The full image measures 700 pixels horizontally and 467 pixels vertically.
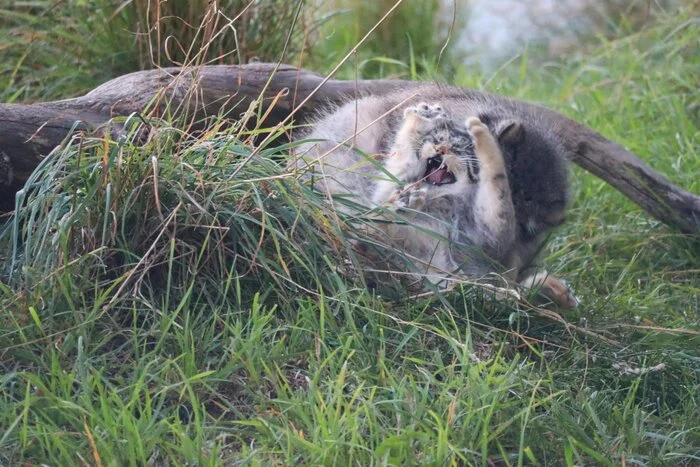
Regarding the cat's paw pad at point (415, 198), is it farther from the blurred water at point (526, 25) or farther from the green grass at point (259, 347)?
the blurred water at point (526, 25)

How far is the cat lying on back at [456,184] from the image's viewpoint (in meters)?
4.13

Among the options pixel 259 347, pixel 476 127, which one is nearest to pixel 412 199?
A: pixel 476 127

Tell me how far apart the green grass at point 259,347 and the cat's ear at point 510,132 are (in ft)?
2.51

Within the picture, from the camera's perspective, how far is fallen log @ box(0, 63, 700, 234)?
156 inches

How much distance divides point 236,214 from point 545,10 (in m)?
7.22

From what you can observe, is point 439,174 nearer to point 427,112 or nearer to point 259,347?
point 427,112

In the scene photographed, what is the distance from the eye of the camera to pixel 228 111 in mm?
4191

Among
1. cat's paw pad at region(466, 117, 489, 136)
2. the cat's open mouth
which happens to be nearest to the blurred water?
the cat's open mouth

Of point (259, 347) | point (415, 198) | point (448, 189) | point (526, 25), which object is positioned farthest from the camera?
point (526, 25)

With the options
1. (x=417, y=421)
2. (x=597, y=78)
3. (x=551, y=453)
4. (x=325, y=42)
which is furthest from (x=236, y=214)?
(x=597, y=78)

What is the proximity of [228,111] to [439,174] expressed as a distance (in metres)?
0.93

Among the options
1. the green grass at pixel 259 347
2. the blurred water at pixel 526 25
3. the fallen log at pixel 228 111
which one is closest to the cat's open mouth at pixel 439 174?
the fallen log at pixel 228 111

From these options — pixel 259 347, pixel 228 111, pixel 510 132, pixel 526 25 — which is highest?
pixel 228 111

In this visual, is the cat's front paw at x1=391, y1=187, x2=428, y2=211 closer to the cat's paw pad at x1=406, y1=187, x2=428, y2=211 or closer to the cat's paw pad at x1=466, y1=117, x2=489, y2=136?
the cat's paw pad at x1=406, y1=187, x2=428, y2=211
